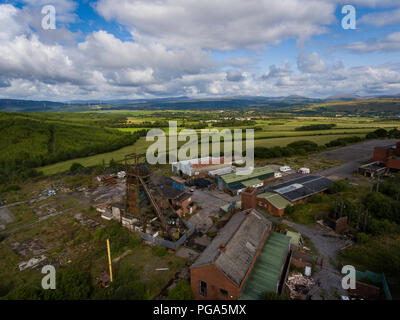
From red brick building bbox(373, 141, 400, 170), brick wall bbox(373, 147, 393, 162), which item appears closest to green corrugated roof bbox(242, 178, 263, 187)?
red brick building bbox(373, 141, 400, 170)

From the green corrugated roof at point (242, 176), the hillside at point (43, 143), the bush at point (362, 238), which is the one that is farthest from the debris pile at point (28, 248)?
the bush at point (362, 238)

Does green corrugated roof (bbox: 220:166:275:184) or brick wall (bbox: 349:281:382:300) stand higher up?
green corrugated roof (bbox: 220:166:275:184)

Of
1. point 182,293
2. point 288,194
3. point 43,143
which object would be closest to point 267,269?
point 182,293

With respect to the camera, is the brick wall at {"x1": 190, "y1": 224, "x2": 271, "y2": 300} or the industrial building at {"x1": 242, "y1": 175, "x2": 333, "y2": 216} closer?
the brick wall at {"x1": 190, "y1": 224, "x2": 271, "y2": 300}

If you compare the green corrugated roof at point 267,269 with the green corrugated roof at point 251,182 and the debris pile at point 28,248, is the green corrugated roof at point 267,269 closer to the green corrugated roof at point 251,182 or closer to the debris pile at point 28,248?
the green corrugated roof at point 251,182

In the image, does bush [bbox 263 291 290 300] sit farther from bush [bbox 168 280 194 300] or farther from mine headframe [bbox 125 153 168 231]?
mine headframe [bbox 125 153 168 231]

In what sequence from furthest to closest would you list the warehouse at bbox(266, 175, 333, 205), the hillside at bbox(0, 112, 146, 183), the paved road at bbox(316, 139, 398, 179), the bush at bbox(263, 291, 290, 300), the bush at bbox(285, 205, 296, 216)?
the hillside at bbox(0, 112, 146, 183) → the paved road at bbox(316, 139, 398, 179) → the warehouse at bbox(266, 175, 333, 205) → the bush at bbox(285, 205, 296, 216) → the bush at bbox(263, 291, 290, 300)
